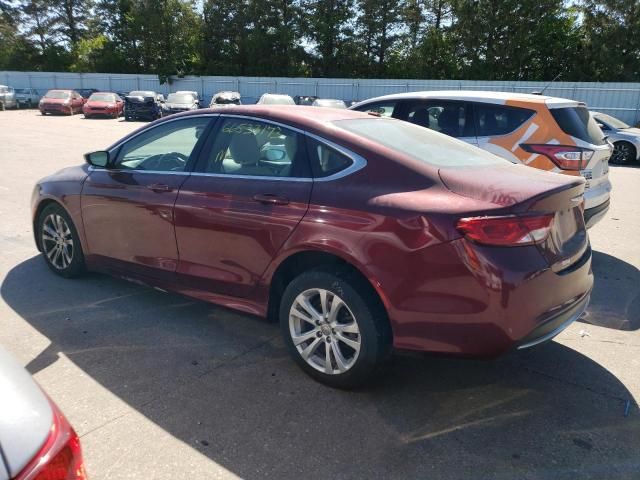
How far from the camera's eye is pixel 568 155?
5.62 metres

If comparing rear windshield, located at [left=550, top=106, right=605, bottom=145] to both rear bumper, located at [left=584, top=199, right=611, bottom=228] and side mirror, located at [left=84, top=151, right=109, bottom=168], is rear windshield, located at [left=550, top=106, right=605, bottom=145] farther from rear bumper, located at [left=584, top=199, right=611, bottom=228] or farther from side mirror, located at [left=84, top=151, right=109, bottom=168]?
side mirror, located at [left=84, top=151, right=109, bottom=168]

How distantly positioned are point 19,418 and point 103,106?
1184 inches

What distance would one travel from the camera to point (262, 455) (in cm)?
258

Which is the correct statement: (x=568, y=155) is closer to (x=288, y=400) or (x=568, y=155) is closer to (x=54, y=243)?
(x=288, y=400)

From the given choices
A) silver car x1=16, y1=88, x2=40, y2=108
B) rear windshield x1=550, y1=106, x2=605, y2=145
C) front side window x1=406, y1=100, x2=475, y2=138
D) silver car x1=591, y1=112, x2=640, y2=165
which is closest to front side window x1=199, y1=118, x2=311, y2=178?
front side window x1=406, y1=100, x2=475, y2=138

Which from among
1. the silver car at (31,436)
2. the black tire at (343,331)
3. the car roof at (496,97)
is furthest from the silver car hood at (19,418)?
the car roof at (496,97)

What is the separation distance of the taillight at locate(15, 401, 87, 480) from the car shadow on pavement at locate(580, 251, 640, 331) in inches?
153

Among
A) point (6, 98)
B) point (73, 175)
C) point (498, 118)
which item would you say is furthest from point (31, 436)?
point (6, 98)

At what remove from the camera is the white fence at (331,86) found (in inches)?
902

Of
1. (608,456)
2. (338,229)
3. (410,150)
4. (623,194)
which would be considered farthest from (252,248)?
(623,194)

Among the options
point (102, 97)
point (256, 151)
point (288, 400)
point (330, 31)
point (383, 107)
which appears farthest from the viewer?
point (330, 31)

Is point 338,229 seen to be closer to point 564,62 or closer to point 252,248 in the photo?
point 252,248

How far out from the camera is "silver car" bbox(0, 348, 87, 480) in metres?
1.35

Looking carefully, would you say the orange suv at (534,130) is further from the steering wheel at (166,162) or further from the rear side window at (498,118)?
the steering wheel at (166,162)
